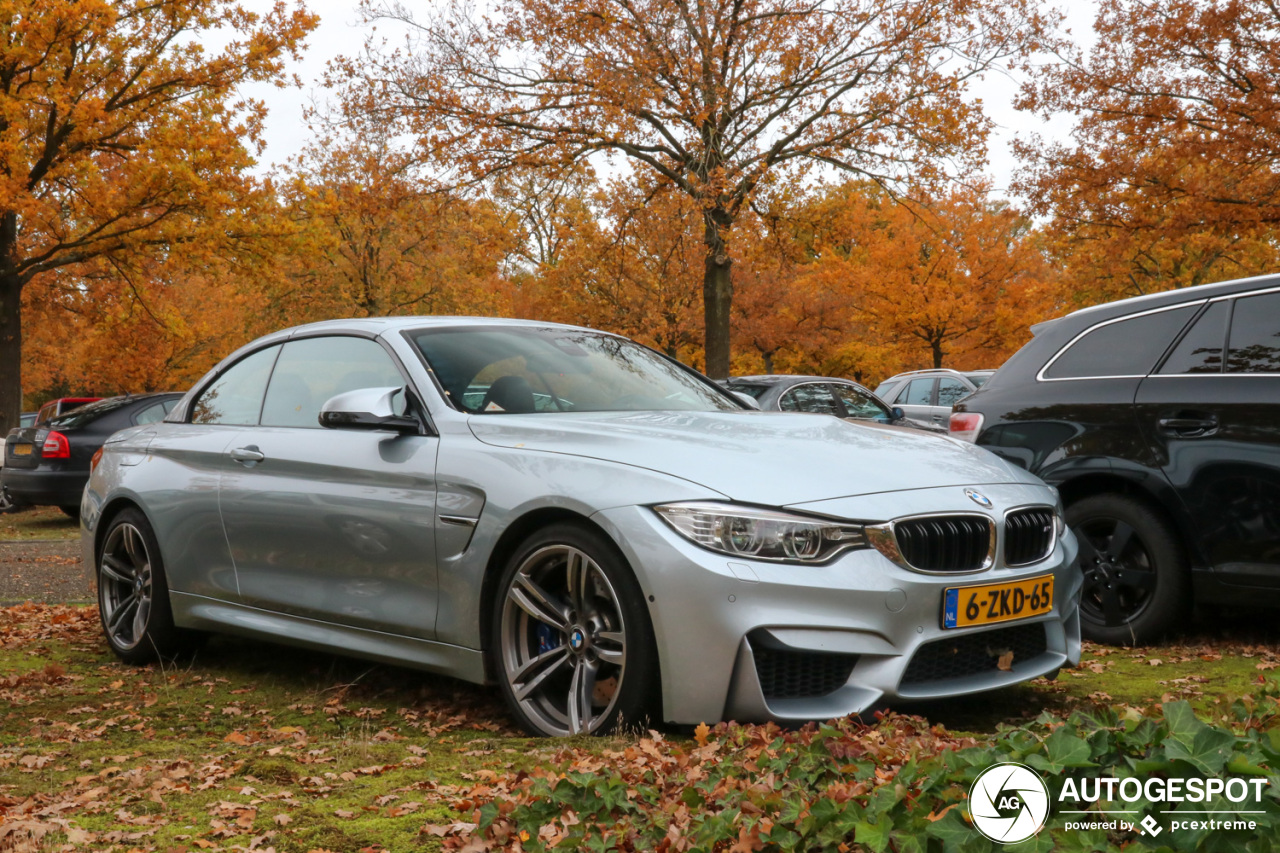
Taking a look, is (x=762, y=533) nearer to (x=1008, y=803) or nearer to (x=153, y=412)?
(x=1008, y=803)

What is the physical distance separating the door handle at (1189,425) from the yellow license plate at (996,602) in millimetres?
1775

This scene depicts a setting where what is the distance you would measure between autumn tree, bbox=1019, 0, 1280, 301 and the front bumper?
15534 millimetres

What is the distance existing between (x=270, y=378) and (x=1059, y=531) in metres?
3.59

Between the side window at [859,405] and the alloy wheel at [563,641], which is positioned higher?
the side window at [859,405]

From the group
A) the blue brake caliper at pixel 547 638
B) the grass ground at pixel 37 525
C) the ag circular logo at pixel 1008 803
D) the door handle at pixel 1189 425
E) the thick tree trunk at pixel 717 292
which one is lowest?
the grass ground at pixel 37 525

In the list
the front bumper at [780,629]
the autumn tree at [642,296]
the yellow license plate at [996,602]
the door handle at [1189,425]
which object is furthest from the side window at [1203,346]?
the autumn tree at [642,296]

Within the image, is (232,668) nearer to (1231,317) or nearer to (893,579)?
(893,579)

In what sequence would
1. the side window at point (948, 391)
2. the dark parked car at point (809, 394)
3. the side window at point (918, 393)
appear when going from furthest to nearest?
1. the side window at point (918, 393)
2. the side window at point (948, 391)
3. the dark parked car at point (809, 394)

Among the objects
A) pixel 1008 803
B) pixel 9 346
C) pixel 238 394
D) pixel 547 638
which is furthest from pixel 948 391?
pixel 1008 803

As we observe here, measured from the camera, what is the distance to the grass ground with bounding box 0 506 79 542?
14844mm

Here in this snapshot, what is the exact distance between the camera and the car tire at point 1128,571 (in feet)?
18.8

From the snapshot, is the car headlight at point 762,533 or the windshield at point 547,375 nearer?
the car headlight at point 762,533

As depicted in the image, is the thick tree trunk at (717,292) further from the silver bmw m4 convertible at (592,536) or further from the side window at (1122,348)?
the silver bmw m4 convertible at (592,536)

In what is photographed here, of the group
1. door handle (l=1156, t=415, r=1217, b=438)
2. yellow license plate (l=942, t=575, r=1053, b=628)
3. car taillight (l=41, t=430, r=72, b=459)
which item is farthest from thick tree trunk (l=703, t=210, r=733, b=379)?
yellow license plate (l=942, t=575, r=1053, b=628)
